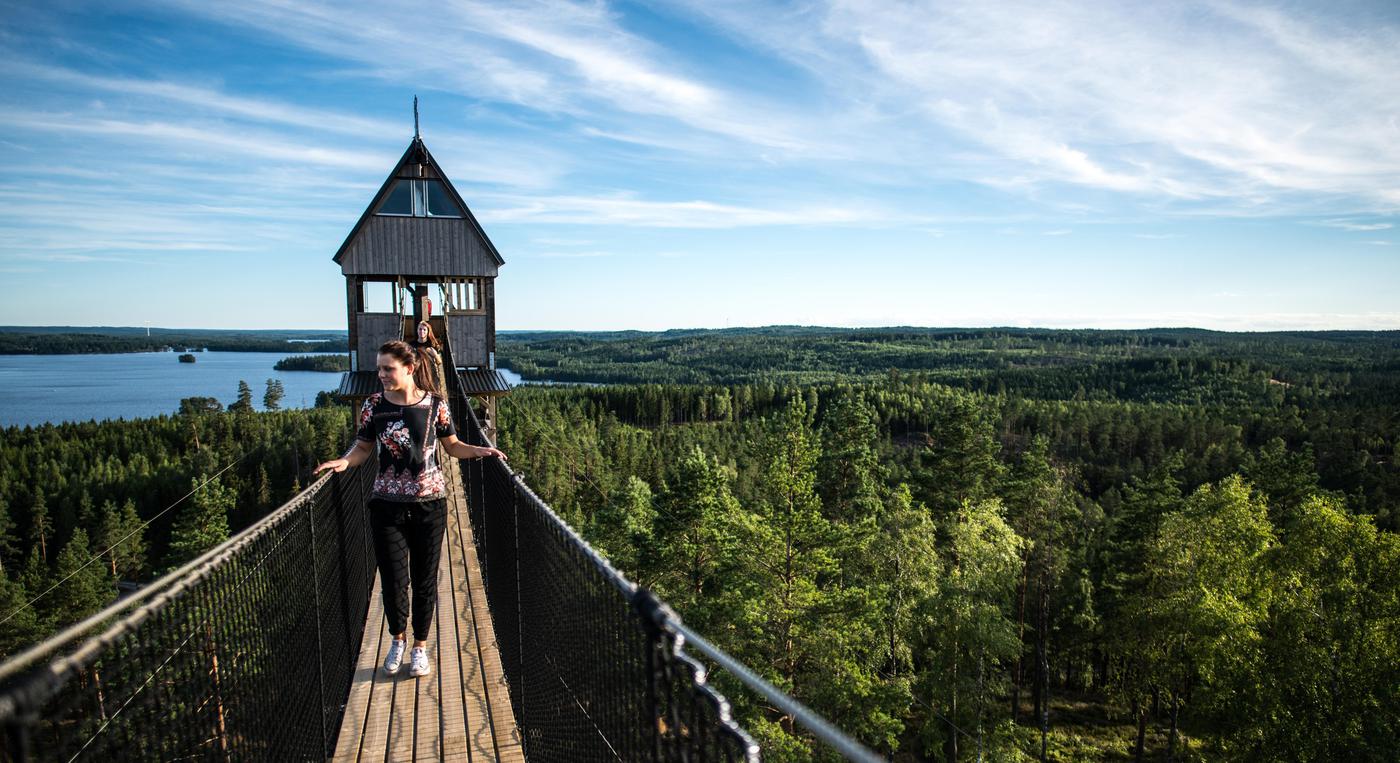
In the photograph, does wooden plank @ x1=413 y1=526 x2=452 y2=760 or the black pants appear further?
the black pants

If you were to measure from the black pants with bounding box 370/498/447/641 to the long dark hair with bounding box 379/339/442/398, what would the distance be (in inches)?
31.8

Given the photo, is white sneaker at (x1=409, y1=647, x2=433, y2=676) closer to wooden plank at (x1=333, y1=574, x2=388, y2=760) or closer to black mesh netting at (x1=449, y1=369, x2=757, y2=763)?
wooden plank at (x1=333, y1=574, x2=388, y2=760)

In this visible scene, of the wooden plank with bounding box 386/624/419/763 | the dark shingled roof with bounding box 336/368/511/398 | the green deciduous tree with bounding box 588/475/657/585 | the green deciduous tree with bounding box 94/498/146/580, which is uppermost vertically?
the dark shingled roof with bounding box 336/368/511/398

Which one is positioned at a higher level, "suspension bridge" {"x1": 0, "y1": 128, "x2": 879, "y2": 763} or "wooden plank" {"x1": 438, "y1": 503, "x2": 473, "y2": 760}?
"suspension bridge" {"x1": 0, "y1": 128, "x2": 879, "y2": 763}

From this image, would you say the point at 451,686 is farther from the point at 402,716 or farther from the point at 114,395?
the point at 114,395

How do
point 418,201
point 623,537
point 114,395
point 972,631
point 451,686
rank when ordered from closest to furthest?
point 451,686 < point 418,201 < point 972,631 < point 623,537 < point 114,395

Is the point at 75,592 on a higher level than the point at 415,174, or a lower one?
lower

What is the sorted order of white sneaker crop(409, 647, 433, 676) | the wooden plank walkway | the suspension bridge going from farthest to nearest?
white sneaker crop(409, 647, 433, 676) → the wooden plank walkway → the suspension bridge

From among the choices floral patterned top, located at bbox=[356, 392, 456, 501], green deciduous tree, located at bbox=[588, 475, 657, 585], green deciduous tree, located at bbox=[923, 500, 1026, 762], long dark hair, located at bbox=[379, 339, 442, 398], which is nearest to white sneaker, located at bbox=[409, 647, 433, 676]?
floral patterned top, located at bbox=[356, 392, 456, 501]

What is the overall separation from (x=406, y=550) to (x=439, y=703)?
1014 mm

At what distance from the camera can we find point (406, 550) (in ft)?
14.6

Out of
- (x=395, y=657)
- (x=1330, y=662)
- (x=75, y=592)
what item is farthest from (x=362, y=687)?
(x=75, y=592)

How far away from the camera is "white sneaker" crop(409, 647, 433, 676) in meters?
4.63

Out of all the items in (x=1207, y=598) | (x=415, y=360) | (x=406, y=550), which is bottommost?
(x=1207, y=598)
